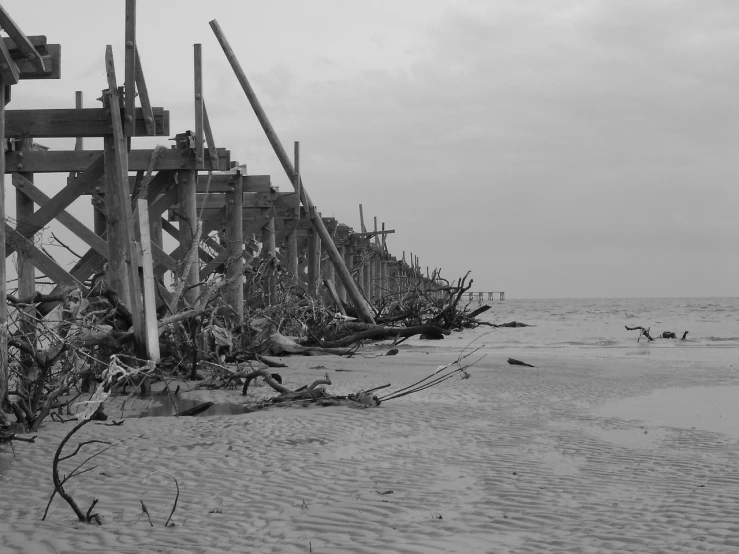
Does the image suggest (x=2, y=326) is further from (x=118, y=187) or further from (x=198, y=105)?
(x=198, y=105)

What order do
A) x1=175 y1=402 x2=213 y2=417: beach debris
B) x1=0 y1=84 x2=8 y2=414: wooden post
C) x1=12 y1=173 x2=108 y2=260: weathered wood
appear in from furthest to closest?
x1=12 y1=173 x2=108 y2=260: weathered wood → x1=175 y1=402 x2=213 y2=417: beach debris → x1=0 y1=84 x2=8 y2=414: wooden post

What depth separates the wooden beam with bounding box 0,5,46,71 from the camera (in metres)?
5.84

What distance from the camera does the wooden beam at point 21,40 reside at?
5.84m

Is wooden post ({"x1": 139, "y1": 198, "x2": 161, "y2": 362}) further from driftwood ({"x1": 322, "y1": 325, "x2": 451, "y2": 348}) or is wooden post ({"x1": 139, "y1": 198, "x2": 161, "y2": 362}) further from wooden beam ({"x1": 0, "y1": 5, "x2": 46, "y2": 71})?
driftwood ({"x1": 322, "y1": 325, "x2": 451, "y2": 348})

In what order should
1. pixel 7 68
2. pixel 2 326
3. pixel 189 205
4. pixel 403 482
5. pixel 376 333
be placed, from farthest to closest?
1. pixel 376 333
2. pixel 189 205
3. pixel 7 68
4. pixel 2 326
5. pixel 403 482

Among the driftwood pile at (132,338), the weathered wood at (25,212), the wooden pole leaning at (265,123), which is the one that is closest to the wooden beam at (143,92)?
the driftwood pile at (132,338)

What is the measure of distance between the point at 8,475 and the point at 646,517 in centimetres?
345

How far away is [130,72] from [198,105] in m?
2.20

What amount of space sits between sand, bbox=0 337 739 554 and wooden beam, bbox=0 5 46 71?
2675 mm

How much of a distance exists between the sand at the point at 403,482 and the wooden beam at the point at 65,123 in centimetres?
305

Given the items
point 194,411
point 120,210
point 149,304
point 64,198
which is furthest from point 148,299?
point 64,198

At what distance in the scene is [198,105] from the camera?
10867 millimetres

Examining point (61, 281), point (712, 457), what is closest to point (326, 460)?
point (712, 457)

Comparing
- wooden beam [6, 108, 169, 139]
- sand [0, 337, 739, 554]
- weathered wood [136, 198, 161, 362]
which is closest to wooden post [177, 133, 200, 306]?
wooden beam [6, 108, 169, 139]
